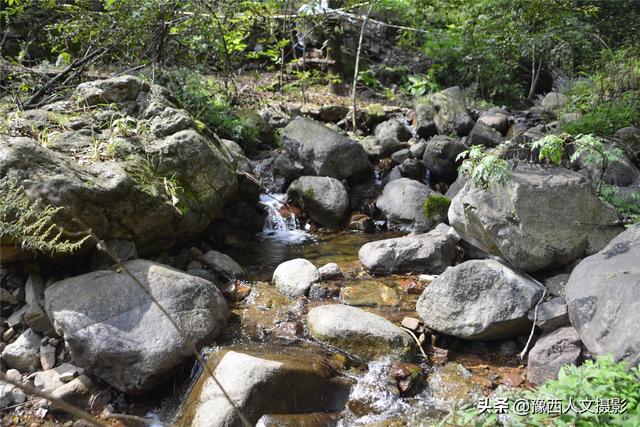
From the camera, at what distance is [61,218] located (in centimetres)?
432

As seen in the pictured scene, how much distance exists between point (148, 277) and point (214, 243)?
2.56m

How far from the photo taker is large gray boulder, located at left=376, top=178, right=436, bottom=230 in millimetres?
7613

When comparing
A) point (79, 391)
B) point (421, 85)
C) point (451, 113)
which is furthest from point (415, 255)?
point (421, 85)

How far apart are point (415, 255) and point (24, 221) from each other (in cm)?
407

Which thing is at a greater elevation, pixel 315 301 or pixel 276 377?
pixel 276 377

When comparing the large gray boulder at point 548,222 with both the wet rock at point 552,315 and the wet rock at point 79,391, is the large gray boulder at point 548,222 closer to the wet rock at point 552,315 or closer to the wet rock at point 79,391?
the wet rock at point 552,315

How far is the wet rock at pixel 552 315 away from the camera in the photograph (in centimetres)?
409

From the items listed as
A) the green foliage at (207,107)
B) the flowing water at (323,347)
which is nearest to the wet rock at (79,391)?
the flowing water at (323,347)

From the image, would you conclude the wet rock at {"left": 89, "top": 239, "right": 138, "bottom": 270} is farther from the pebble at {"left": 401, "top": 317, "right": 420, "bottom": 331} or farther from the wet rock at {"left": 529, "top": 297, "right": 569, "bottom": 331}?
the wet rock at {"left": 529, "top": 297, "right": 569, "bottom": 331}

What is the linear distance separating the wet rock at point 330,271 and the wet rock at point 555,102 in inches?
281

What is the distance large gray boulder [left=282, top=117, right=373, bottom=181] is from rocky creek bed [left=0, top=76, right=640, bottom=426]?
2364mm

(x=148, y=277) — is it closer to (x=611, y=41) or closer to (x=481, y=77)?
(x=611, y=41)

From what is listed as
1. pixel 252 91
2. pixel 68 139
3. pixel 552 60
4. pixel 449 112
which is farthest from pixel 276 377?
pixel 552 60

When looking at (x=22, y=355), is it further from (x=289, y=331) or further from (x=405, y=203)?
(x=405, y=203)
